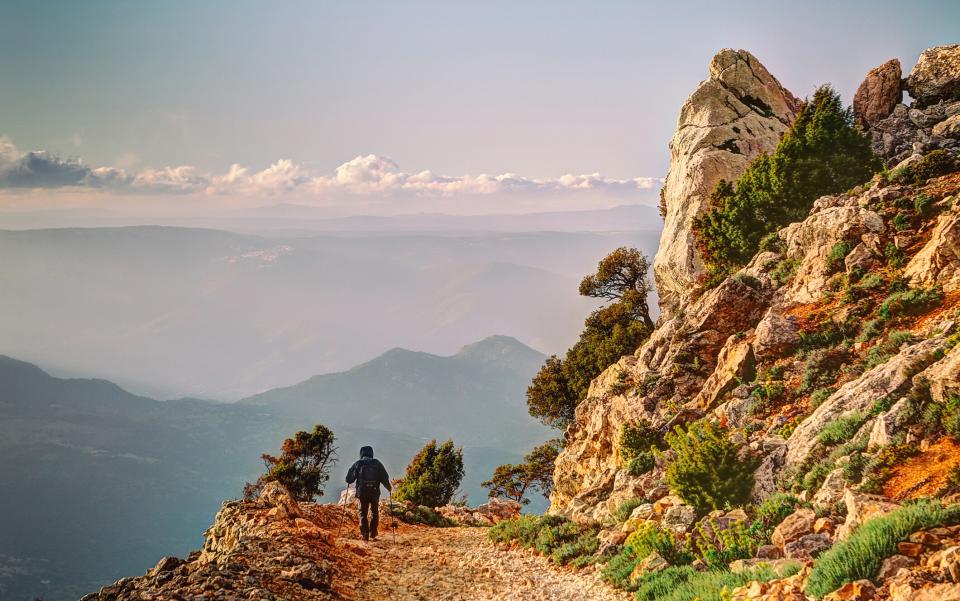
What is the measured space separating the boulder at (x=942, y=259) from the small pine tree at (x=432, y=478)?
134 feet

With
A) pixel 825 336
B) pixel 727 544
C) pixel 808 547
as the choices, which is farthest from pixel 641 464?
pixel 808 547

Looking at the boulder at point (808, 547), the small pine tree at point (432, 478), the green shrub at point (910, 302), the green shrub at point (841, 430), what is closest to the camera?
the boulder at point (808, 547)

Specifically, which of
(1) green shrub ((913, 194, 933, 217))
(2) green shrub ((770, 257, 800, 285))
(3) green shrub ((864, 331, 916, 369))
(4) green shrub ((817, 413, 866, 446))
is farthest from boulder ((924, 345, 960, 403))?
(2) green shrub ((770, 257, 800, 285))

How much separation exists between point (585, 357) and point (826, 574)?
4013 cm

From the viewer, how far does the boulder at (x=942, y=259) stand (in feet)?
60.9

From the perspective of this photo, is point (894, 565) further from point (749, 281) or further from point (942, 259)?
point (749, 281)

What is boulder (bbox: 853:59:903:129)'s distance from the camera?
4138 centimetres

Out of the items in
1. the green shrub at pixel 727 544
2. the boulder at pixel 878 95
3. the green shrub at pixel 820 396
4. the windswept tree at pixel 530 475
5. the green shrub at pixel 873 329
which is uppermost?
the boulder at pixel 878 95

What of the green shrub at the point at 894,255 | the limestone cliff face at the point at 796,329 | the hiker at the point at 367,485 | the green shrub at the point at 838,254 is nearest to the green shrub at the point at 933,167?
the limestone cliff face at the point at 796,329

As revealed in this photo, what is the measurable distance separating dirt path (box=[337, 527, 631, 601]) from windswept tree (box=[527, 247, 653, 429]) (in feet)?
83.4

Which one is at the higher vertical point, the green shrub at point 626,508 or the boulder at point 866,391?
the boulder at point 866,391

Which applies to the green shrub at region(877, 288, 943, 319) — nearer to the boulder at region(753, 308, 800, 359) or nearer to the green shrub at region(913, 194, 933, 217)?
the boulder at region(753, 308, 800, 359)

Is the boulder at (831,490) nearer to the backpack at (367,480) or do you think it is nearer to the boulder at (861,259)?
the boulder at (861,259)

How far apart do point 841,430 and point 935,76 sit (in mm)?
38579
